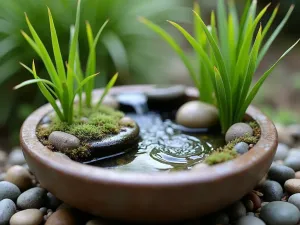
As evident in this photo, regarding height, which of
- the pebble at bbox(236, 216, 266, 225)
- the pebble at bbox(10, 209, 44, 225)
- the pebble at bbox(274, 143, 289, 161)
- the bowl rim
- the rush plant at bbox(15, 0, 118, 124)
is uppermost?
the rush plant at bbox(15, 0, 118, 124)

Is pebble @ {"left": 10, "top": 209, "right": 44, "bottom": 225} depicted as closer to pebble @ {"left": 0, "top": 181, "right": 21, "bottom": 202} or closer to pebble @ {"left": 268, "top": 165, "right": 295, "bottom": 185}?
pebble @ {"left": 0, "top": 181, "right": 21, "bottom": 202}

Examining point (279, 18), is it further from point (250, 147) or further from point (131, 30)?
point (250, 147)

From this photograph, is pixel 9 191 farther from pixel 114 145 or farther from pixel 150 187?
pixel 150 187

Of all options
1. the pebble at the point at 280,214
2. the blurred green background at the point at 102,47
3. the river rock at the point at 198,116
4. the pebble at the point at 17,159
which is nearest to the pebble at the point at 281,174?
the pebble at the point at 280,214

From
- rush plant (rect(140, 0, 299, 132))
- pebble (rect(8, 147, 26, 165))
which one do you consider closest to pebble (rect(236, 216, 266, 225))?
rush plant (rect(140, 0, 299, 132))

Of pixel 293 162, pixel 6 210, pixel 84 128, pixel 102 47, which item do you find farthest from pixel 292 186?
pixel 102 47
